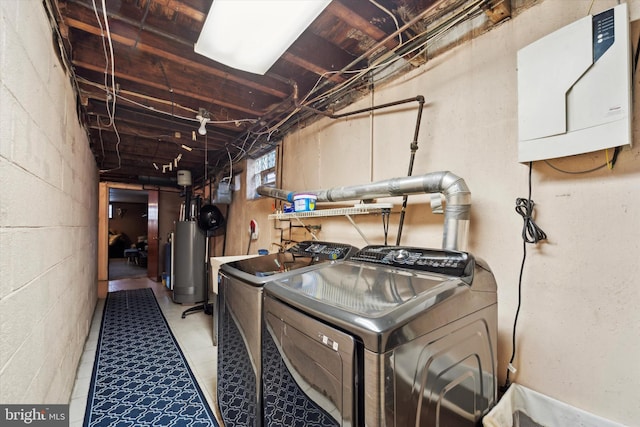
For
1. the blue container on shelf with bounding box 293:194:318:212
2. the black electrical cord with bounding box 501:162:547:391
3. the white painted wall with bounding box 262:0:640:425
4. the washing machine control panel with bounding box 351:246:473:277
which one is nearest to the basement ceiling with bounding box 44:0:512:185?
the white painted wall with bounding box 262:0:640:425

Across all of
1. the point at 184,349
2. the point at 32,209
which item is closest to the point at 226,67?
the point at 32,209

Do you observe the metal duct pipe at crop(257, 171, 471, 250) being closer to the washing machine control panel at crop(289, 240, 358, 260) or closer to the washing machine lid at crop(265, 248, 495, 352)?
the washing machine lid at crop(265, 248, 495, 352)

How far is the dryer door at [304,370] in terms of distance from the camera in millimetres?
805

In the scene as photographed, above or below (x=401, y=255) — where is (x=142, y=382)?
below

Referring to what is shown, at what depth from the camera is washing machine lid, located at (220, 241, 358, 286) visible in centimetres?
157

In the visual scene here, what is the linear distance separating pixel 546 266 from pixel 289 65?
6.63ft

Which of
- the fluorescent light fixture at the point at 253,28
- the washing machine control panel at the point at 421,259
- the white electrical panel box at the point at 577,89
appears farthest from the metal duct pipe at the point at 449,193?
the fluorescent light fixture at the point at 253,28

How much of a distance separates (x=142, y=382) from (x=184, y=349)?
623 mm

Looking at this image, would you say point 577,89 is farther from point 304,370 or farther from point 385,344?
point 304,370

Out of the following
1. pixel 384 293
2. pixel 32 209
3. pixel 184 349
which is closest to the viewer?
pixel 384 293

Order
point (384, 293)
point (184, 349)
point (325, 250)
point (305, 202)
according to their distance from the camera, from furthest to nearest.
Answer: point (184, 349)
point (305, 202)
point (325, 250)
point (384, 293)

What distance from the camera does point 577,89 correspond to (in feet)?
3.29

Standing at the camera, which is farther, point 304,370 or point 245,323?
point 245,323

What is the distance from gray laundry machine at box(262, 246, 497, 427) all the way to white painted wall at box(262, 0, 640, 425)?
9.1 inches
